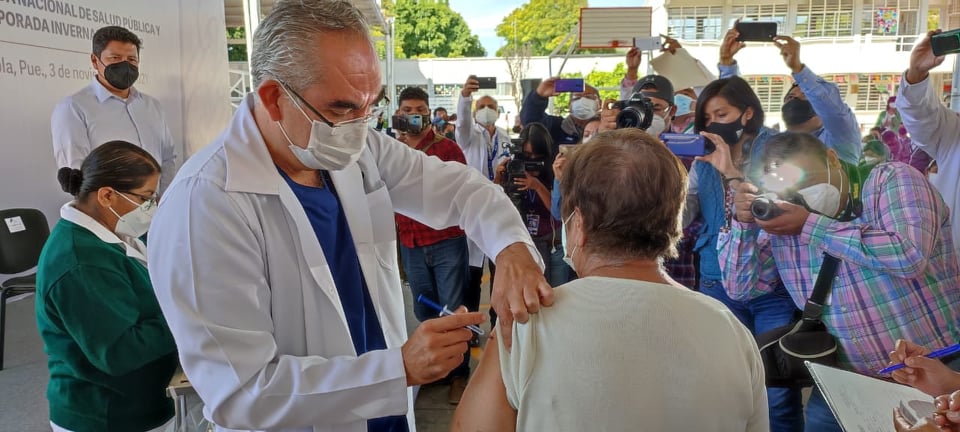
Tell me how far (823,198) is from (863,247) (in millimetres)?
223

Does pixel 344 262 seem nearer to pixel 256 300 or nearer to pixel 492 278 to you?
pixel 256 300

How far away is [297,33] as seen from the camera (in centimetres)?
128

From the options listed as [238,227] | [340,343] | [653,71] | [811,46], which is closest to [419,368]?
[340,343]

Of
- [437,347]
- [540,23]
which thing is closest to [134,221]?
[437,347]

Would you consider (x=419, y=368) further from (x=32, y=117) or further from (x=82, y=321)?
(x=32, y=117)

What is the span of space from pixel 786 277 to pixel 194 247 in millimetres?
1962

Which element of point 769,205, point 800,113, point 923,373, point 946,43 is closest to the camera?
point 923,373

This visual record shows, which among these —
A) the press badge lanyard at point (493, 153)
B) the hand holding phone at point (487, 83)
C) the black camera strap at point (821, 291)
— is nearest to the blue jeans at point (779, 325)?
the black camera strap at point (821, 291)

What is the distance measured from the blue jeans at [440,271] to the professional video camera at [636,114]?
4.28 ft

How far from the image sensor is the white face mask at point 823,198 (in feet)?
6.57

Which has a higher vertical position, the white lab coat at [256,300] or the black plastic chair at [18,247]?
the white lab coat at [256,300]

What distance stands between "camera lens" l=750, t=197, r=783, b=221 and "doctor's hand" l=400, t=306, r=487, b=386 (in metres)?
1.22

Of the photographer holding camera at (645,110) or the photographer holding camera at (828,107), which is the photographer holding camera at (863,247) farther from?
the photographer holding camera at (828,107)

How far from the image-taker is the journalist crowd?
1.11m
